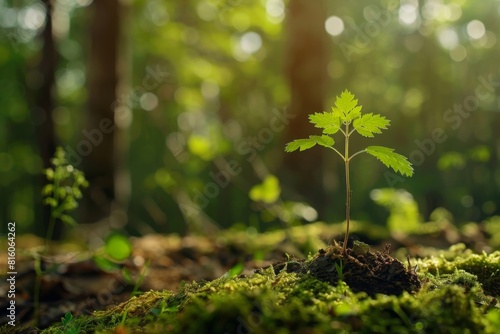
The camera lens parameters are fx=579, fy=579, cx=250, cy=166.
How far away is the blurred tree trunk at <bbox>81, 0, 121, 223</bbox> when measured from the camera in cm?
1013

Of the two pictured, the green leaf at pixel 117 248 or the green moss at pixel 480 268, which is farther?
the green leaf at pixel 117 248

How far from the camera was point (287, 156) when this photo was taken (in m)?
9.34

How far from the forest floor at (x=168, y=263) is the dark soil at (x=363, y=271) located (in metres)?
0.97

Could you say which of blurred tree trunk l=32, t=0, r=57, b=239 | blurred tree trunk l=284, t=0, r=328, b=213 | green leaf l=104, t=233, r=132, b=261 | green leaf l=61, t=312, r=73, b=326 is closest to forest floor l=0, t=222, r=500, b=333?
green leaf l=104, t=233, r=132, b=261

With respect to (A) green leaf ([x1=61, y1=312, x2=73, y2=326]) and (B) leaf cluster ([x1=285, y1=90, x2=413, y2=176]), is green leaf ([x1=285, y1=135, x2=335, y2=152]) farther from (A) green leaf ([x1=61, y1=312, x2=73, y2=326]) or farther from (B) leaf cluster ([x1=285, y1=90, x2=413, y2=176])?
(A) green leaf ([x1=61, y1=312, x2=73, y2=326])

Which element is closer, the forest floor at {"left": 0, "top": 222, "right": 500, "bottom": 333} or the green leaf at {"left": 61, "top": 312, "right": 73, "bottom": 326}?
the green leaf at {"left": 61, "top": 312, "right": 73, "bottom": 326}

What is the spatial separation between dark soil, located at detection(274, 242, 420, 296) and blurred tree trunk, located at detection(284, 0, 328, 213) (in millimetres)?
6760

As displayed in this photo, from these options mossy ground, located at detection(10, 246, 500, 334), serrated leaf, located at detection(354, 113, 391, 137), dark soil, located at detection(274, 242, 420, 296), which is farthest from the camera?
serrated leaf, located at detection(354, 113, 391, 137)

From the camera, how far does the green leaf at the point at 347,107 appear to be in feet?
7.46

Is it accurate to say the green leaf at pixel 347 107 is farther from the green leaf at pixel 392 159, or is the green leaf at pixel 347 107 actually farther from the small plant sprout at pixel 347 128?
the green leaf at pixel 392 159

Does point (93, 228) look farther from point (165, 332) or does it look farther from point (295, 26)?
point (165, 332)

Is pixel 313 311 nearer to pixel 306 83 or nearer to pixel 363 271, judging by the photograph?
pixel 363 271

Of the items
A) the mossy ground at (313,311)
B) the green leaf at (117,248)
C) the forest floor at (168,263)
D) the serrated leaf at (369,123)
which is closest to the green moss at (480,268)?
the mossy ground at (313,311)

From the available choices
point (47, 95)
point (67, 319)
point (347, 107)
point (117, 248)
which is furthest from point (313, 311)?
point (47, 95)
